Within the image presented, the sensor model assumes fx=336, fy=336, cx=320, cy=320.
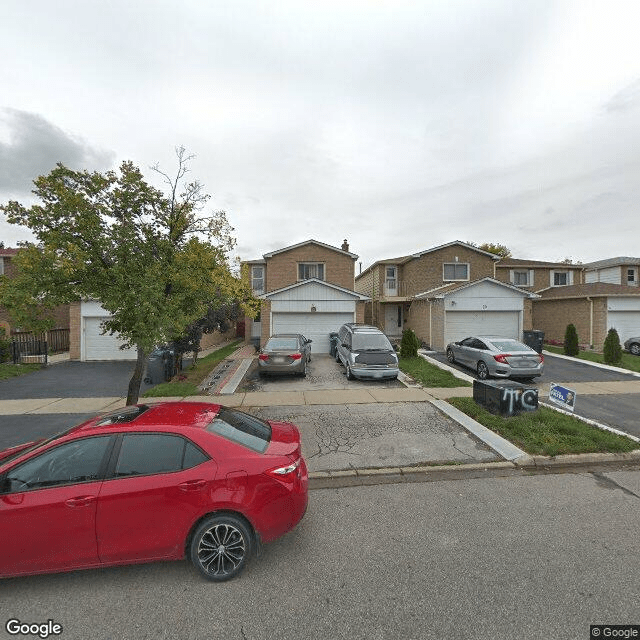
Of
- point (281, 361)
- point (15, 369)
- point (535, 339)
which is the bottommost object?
point (15, 369)

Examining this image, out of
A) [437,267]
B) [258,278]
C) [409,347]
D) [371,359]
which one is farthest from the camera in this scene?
[258,278]

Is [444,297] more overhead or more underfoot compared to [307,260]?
more underfoot

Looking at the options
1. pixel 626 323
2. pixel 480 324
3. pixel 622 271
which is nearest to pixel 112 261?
pixel 480 324

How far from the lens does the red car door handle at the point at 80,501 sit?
2.81m

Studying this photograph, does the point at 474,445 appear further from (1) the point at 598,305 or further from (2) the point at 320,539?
(1) the point at 598,305

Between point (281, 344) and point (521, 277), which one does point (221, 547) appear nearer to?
point (281, 344)

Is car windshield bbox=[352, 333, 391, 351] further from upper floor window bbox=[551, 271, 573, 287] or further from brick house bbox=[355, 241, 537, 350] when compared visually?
upper floor window bbox=[551, 271, 573, 287]

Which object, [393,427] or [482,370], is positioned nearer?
[393,427]

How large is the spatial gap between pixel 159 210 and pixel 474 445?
8001 mm

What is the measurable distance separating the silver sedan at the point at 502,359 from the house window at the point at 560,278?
17.8m

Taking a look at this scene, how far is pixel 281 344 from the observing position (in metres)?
11.8

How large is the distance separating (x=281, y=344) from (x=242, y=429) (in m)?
8.18

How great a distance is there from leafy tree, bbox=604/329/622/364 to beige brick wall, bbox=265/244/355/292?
41.7 feet

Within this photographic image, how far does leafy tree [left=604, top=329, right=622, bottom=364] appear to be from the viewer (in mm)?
13539
